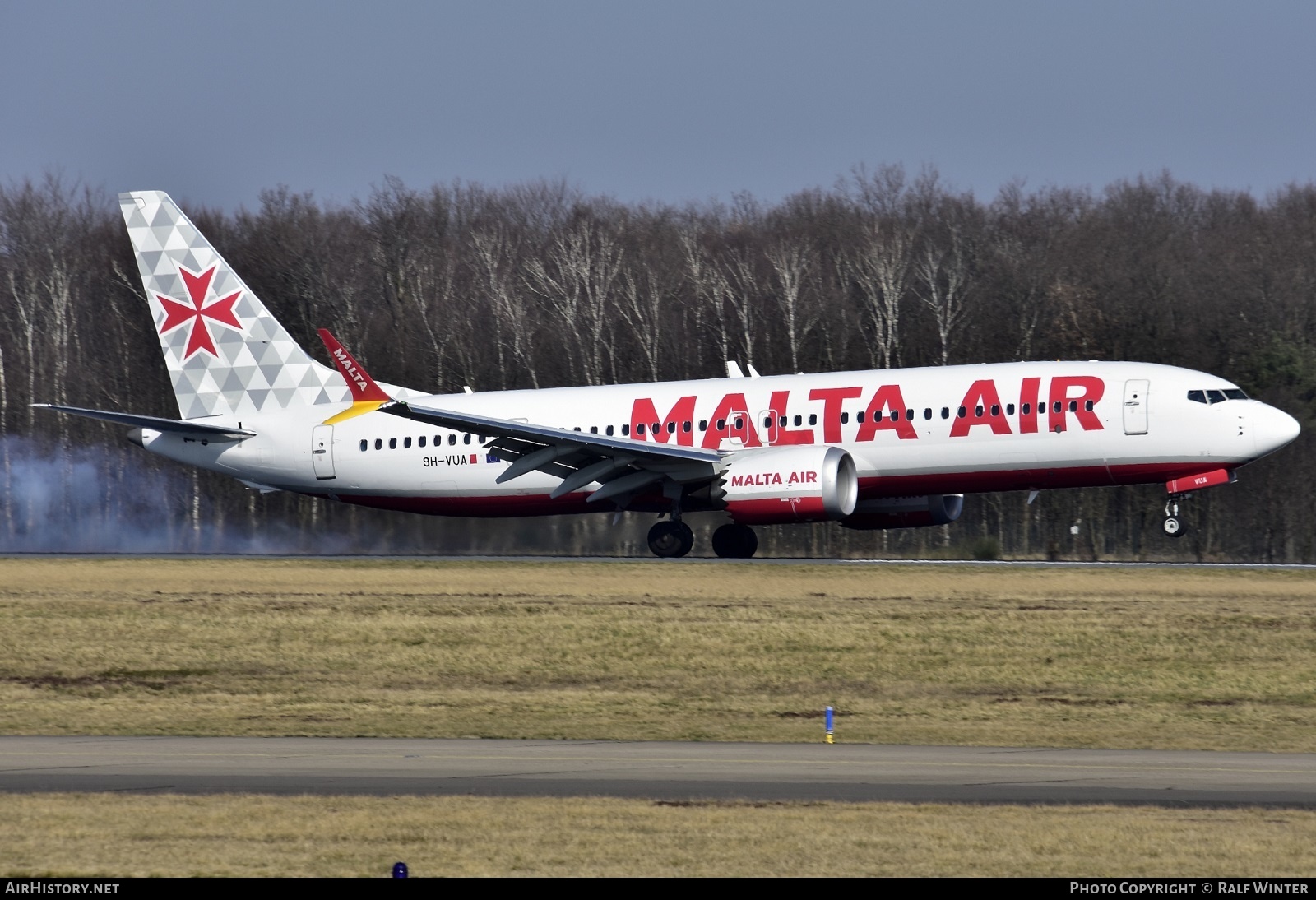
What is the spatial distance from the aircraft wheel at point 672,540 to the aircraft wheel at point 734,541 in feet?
4.07

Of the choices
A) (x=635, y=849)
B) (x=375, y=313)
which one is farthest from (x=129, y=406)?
(x=635, y=849)

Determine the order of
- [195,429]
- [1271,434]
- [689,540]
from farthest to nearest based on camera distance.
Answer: [195,429] < [689,540] < [1271,434]

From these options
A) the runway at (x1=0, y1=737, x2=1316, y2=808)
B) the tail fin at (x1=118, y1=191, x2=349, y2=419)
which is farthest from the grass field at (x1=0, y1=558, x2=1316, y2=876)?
the tail fin at (x1=118, y1=191, x2=349, y2=419)

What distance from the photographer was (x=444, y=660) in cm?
2634

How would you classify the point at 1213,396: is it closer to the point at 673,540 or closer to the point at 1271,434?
the point at 1271,434

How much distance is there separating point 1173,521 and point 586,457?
42.6 feet

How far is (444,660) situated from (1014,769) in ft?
40.4

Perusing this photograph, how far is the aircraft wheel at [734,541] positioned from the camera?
39.5 m

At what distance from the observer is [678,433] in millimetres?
37969

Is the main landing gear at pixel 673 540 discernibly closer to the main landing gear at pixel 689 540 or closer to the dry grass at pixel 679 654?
the main landing gear at pixel 689 540

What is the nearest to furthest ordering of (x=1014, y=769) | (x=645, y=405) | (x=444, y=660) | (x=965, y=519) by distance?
(x=1014, y=769), (x=444, y=660), (x=645, y=405), (x=965, y=519)

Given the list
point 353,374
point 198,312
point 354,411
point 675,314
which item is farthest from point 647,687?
point 675,314

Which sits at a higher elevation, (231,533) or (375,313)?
(375,313)

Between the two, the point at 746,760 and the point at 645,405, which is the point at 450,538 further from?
the point at 746,760
